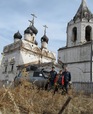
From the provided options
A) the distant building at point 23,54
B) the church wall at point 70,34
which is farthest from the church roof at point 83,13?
the distant building at point 23,54

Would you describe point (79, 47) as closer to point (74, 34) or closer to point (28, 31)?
point (74, 34)

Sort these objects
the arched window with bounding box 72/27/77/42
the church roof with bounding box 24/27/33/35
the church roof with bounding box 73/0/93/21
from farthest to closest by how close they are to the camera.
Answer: the church roof with bounding box 24/27/33/35
the church roof with bounding box 73/0/93/21
the arched window with bounding box 72/27/77/42

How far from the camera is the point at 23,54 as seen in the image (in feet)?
135

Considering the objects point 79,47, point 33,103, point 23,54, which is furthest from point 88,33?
point 33,103

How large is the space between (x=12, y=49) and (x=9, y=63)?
252cm

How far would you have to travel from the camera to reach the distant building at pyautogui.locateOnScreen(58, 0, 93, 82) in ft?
109

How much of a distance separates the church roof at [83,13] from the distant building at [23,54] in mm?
10206

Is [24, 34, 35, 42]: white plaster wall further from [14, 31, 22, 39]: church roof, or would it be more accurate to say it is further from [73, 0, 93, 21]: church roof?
[73, 0, 93, 21]: church roof

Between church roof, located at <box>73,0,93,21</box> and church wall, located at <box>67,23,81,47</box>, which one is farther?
church roof, located at <box>73,0,93,21</box>

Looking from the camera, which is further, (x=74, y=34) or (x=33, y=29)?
(x=33, y=29)

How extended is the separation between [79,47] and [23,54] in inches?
425

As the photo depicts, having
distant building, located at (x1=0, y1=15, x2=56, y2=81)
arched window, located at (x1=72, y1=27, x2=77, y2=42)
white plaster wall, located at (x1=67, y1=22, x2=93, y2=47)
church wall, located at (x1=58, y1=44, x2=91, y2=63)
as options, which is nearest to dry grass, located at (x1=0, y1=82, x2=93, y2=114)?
church wall, located at (x1=58, y1=44, x2=91, y2=63)

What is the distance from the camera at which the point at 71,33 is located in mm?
35656

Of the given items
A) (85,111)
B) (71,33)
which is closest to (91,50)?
(71,33)
